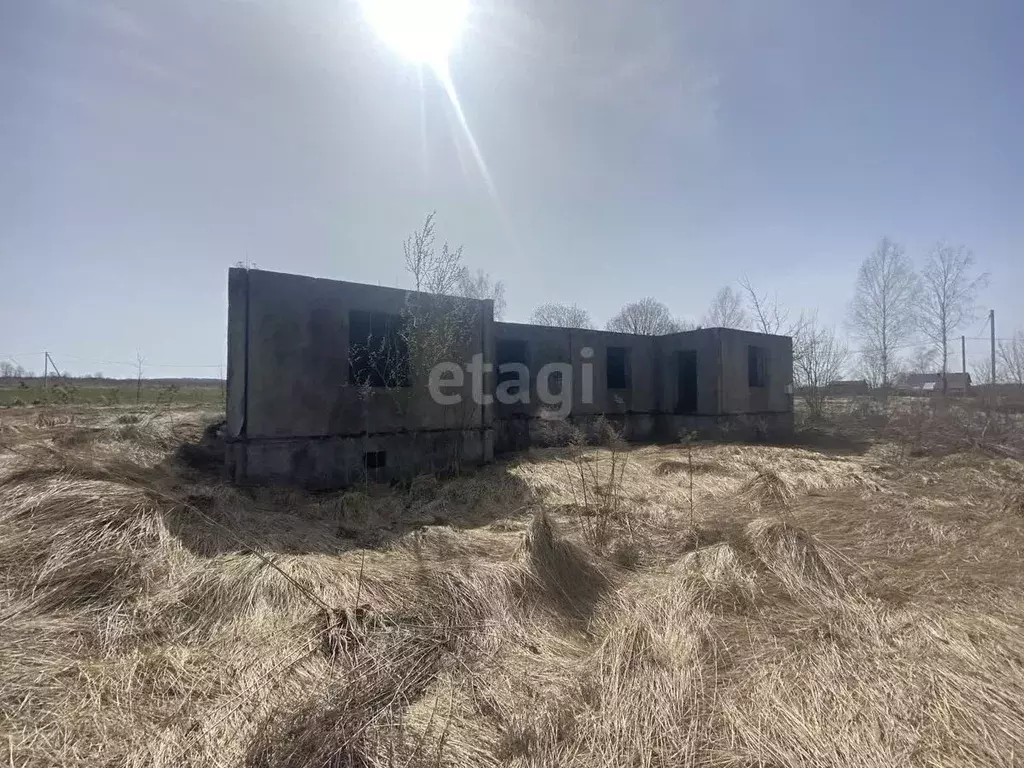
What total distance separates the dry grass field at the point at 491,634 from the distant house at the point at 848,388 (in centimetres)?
1372

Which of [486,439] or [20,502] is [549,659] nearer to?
[20,502]

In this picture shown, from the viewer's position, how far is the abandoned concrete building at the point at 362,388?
6938 mm

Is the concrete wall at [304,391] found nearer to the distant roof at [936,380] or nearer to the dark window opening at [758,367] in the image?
the dark window opening at [758,367]

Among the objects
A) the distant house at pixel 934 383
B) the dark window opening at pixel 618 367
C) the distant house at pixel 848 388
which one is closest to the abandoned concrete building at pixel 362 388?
the dark window opening at pixel 618 367

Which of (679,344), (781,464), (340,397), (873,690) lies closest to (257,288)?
(340,397)

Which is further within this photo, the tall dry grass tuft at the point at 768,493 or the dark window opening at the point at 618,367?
the dark window opening at the point at 618,367

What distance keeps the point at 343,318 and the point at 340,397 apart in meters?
1.15

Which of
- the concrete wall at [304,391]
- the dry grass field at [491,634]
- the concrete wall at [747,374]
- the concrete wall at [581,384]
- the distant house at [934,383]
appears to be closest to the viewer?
the dry grass field at [491,634]

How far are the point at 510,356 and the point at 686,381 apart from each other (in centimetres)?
552

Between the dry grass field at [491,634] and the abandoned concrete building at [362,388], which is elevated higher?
the abandoned concrete building at [362,388]

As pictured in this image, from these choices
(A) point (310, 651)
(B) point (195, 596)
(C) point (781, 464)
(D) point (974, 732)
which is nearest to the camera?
(D) point (974, 732)

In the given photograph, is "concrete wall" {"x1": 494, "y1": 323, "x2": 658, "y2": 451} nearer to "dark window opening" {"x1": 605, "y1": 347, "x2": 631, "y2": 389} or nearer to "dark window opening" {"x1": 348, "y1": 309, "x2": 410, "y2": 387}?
"dark window opening" {"x1": 605, "y1": 347, "x2": 631, "y2": 389}

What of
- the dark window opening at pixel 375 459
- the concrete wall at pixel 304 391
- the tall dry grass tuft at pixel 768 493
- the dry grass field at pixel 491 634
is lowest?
the dry grass field at pixel 491 634

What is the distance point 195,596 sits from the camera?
338 centimetres
